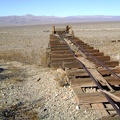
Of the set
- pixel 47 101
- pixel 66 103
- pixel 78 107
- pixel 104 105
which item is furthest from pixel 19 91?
pixel 104 105

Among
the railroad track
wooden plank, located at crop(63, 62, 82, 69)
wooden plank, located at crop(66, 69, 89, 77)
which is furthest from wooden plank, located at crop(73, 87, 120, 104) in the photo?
wooden plank, located at crop(63, 62, 82, 69)

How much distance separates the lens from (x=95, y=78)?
285 inches

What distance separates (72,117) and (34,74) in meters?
4.61

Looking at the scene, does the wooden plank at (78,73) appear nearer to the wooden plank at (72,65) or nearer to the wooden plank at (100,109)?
the wooden plank at (72,65)

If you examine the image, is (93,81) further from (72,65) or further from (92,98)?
(72,65)

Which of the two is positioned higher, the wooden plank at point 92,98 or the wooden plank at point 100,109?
the wooden plank at point 92,98

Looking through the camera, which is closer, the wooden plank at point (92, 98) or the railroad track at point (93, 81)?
the railroad track at point (93, 81)

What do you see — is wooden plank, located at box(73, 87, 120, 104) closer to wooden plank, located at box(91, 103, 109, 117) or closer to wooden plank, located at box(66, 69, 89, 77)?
wooden plank, located at box(91, 103, 109, 117)

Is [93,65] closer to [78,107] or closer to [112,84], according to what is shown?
[112,84]

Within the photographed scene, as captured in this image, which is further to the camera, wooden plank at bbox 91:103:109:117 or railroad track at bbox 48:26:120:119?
railroad track at bbox 48:26:120:119

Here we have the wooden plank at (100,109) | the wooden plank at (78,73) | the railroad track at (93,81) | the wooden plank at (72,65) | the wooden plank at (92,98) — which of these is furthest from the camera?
A: the wooden plank at (72,65)

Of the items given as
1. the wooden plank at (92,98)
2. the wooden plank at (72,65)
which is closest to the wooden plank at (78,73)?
the wooden plank at (72,65)

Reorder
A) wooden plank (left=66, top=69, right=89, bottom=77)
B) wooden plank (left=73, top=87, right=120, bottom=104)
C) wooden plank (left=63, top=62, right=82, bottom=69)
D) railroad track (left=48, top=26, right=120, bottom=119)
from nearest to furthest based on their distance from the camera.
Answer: railroad track (left=48, top=26, right=120, bottom=119) → wooden plank (left=73, top=87, right=120, bottom=104) → wooden plank (left=66, top=69, right=89, bottom=77) → wooden plank (left=63, top=62, right=82, bottom=69)

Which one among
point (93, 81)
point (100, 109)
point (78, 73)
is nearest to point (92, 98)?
point (100, 109)
